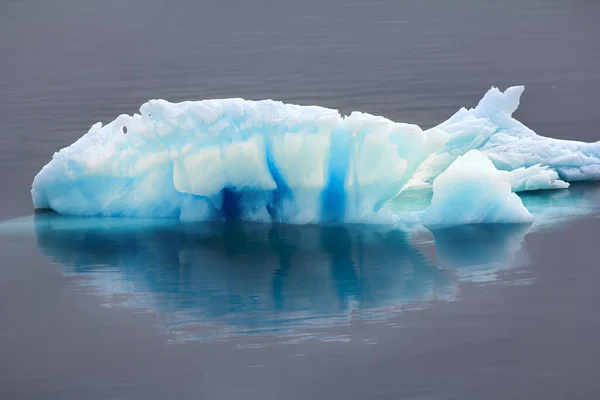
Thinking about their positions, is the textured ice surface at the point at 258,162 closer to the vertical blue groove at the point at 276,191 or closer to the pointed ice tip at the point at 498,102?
the vertical blue groove at the point at 276,191

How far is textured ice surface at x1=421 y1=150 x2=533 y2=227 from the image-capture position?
1052cm

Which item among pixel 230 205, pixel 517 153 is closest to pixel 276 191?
pixel 230 205

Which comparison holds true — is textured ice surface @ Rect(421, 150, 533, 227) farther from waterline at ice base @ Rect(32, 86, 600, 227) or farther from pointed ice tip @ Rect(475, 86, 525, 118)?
pointed ice tip @ Rect(475, 86, 525, 118)

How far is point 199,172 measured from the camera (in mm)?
10805

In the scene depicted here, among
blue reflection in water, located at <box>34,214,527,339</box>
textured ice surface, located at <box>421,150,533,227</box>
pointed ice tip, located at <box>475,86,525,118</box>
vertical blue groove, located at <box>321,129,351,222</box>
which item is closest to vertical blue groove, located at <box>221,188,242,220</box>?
blue reflection in water, located at <box>34,214,527,339</box>

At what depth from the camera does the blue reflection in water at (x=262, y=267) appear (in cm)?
888

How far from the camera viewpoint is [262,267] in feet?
32.7

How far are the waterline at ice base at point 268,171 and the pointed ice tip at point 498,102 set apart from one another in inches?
38.0

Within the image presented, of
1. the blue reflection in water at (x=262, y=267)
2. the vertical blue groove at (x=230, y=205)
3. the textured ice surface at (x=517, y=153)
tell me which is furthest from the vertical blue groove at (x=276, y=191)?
the textured ice surface at (x=517, y=153)

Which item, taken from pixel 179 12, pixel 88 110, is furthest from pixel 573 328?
pixel 179 12

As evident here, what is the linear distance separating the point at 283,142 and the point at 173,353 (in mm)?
2930

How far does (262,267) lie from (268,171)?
1.04 metres

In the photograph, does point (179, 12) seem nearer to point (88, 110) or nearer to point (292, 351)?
point (88, 110)

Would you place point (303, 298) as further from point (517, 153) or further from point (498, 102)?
point (498, 102)
